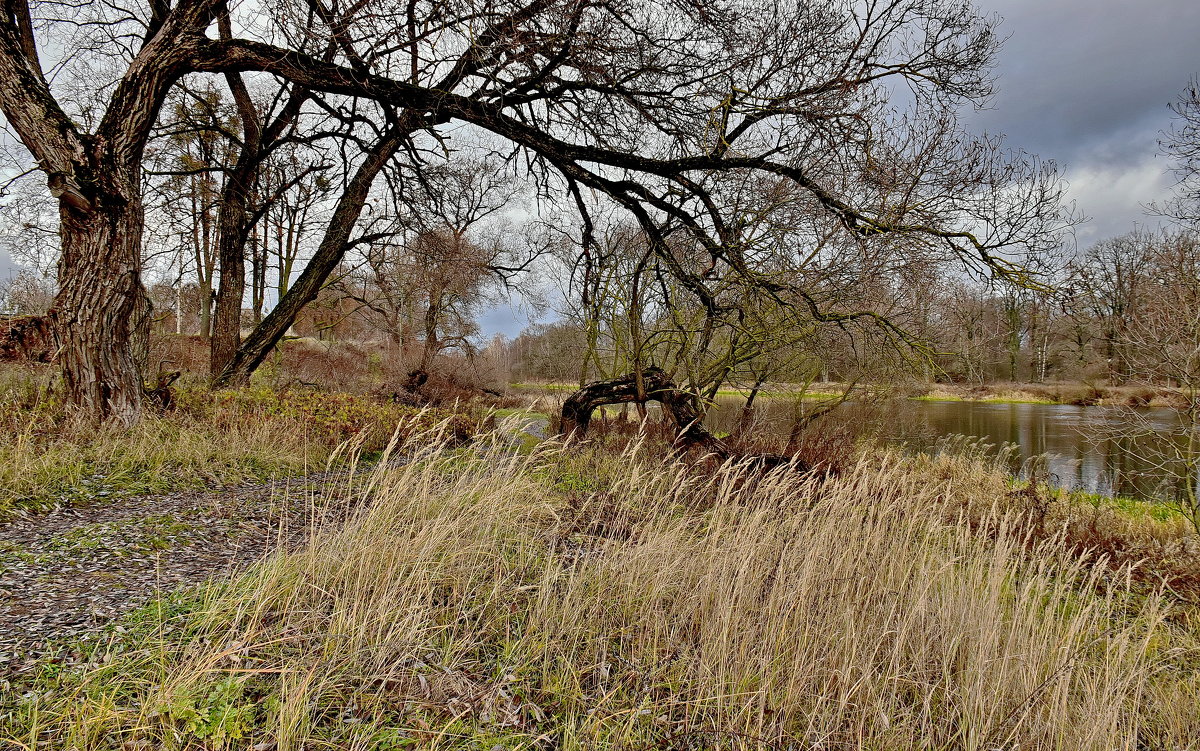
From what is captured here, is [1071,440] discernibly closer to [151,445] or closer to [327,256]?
[327,256]

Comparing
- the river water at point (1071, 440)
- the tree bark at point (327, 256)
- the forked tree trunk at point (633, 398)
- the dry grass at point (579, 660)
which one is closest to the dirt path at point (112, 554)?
the dry grass at point (579, 660)

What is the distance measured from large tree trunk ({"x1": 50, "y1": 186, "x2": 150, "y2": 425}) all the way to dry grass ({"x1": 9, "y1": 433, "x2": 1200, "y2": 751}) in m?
4.06

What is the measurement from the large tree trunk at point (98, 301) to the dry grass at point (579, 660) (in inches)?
160

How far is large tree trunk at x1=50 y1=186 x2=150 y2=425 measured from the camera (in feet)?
16.6

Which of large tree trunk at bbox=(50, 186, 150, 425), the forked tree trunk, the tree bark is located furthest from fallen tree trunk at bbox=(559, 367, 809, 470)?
large tree trunk at bbox=(50, 186, 150, 425)

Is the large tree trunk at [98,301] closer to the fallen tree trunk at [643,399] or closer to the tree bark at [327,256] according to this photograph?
the tree bark at [327,256]

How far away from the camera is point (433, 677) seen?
2.19 m

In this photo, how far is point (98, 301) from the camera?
16.8 ft

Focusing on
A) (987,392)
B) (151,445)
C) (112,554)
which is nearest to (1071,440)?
(987,392)

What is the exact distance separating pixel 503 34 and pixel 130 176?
4.18 meters

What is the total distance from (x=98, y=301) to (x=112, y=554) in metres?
3.42

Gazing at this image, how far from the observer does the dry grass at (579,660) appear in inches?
71.9

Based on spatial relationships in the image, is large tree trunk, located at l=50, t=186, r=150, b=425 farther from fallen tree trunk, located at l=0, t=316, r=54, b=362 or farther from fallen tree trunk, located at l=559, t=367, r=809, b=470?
fallen tree trunk, located at l=559, t=367, r=809, b=470

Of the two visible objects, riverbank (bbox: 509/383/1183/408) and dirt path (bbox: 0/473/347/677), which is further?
riverbank (bbox: 509/383/1183/408)
